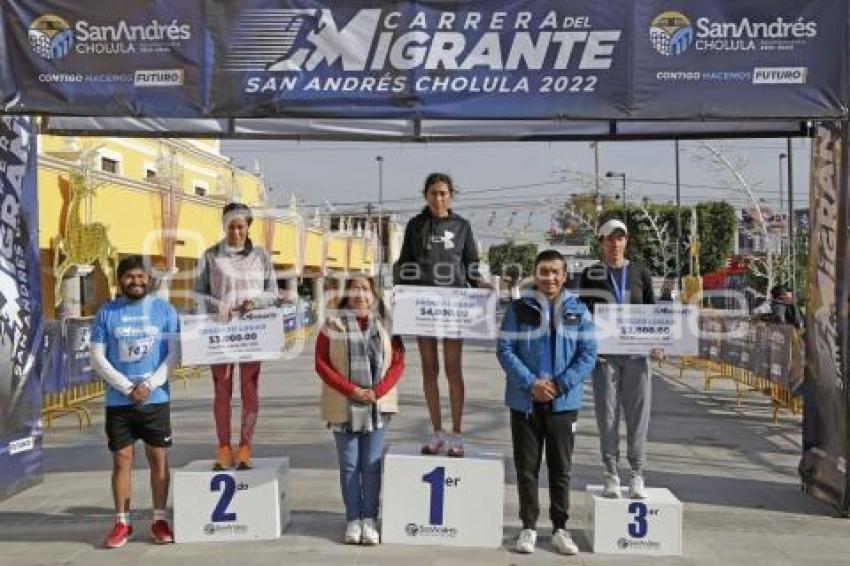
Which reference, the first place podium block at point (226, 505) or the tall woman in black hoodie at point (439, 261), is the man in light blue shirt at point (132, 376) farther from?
the tall woman in black hoodie at point (439, 261)

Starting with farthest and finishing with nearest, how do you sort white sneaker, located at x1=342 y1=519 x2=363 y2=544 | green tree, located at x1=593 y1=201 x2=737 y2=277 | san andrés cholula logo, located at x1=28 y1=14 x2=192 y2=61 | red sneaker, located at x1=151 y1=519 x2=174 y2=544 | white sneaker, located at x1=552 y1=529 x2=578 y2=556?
green tree, located at x1=593 y1=201 x2=737 y2=277 → san andrés cholula logo, located at x1=28 y1=14 x2=192 y2=61 → red sneaker, located at x1=151 y1=519 x2=174 y2=544 → white sneaker, located at x1=342 y1=519 x2=363 y2=544 → white sneaker, located at x1=552 y1=529 x2=578 y2=556

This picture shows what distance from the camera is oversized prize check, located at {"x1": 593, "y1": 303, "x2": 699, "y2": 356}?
641cm

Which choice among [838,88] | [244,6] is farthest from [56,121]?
[838,88]

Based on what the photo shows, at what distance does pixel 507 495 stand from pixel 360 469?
1848 mm

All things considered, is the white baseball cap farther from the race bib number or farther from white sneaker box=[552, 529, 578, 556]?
the race bib number

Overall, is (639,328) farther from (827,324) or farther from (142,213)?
(142,213)

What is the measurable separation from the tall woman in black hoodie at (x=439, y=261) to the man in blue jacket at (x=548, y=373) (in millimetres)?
560

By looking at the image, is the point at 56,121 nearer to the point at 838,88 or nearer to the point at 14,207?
the point at 14,207

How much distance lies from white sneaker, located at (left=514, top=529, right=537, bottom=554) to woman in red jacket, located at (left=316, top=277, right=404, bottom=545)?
94 cm

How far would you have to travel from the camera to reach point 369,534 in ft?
20.1

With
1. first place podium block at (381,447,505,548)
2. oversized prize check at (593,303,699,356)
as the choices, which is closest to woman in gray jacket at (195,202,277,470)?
first place podium block at (381,447,505,548)

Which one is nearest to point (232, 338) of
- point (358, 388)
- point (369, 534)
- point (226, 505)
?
point (358, 388)

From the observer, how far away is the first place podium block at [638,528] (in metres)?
6.04

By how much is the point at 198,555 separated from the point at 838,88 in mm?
5521
